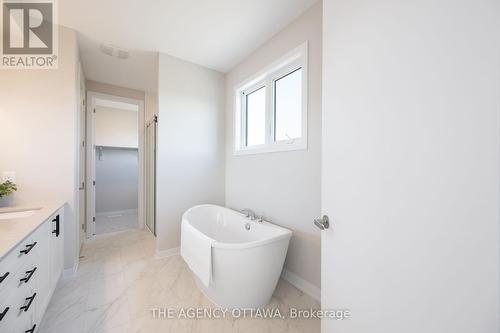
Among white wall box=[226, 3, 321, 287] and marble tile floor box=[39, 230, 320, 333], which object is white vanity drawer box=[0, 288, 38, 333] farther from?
white wall box=[226, 3, 321, 287]

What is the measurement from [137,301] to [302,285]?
58.8 inches

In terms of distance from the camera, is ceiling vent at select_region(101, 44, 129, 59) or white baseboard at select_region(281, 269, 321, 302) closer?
white baseboard at select_region(281, 269, 321, 302)

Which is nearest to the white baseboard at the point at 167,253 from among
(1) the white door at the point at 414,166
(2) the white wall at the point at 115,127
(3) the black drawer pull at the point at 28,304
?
(3) the black drawer pull at the point at 28,304

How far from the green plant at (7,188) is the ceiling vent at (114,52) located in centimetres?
176

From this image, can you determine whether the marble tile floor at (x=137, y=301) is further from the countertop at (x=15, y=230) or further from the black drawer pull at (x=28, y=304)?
the countertop at (x=15, y=230)

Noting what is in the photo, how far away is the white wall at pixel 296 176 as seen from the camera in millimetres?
1740

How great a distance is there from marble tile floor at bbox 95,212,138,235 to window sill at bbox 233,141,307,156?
9.27 feet

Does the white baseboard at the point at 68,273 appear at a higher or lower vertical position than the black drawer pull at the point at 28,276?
lower

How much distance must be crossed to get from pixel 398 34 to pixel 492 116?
416 mm

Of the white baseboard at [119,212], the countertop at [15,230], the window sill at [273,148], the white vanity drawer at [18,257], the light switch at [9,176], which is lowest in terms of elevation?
the white baseboard at [119,212]

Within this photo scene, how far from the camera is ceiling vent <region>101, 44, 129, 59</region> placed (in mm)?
2346

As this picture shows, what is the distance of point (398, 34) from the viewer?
701 millimetres

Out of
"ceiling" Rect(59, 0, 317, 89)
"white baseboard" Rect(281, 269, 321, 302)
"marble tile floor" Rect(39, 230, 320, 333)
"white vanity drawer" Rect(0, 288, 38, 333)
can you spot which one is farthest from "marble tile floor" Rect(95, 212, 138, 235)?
"white baseboard" Rect(281, 269, 321, 302)

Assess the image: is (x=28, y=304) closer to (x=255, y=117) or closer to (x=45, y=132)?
(x=45, y=132)
